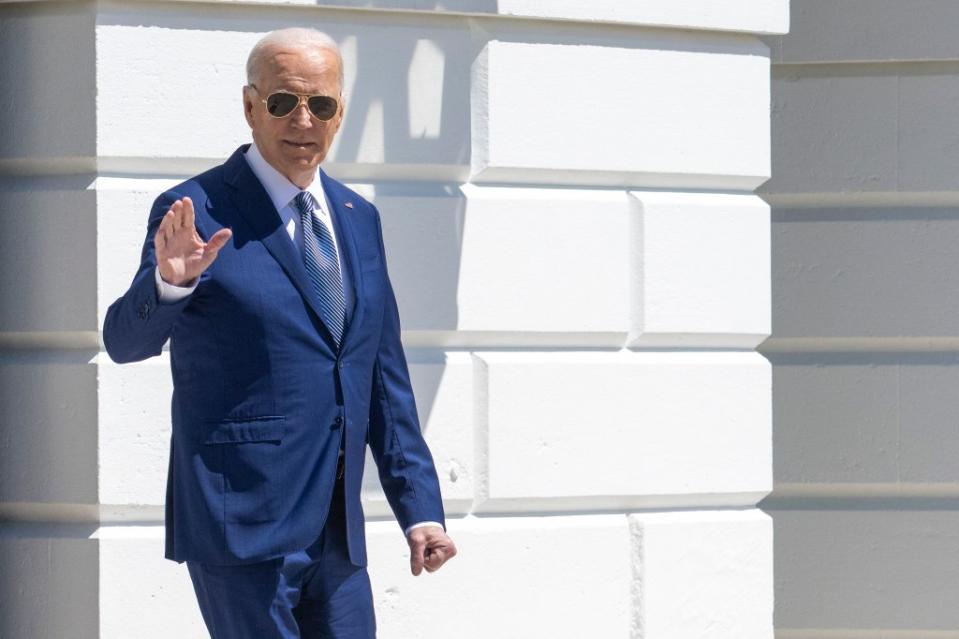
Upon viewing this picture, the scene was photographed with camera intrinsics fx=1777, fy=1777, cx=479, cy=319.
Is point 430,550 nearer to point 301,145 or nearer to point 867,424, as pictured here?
point 301,145

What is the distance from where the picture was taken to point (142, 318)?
11.0 feet

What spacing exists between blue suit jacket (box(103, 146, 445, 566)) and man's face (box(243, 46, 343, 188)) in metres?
0.10

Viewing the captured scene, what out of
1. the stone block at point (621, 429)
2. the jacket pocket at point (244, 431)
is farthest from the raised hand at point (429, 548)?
the stone block at point (621, 429)

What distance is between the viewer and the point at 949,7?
249 inches

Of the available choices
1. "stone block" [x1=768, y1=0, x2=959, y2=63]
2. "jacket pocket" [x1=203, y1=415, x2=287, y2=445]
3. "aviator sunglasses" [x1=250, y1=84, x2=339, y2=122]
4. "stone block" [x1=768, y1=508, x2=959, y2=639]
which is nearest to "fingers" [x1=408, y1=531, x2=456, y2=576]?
"jacket pocket" [x1=203, y1=415, x2=287, y2=445]

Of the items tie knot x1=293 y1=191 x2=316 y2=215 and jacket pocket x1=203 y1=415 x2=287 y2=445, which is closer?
jacket pocket x1=203 y1=415 x2=287 y2=445

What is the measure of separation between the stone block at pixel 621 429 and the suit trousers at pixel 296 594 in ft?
4.46

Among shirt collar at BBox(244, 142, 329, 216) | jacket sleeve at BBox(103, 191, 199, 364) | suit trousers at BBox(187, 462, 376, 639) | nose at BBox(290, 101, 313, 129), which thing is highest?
nose at BBox(290, 101, 313, 129)

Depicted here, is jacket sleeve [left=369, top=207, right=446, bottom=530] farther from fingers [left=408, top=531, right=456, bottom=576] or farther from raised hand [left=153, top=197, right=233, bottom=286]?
raised hand [left=153, top=197, right=233, bottom=286]

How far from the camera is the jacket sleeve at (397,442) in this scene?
12.4 feet

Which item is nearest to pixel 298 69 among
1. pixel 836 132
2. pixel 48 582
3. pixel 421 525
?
pixel 421 525

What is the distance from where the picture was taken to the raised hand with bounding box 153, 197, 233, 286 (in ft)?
10.8

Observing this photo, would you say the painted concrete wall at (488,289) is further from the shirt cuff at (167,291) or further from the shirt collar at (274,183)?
the shirt cuff at (167,291)

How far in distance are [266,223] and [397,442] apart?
1.80ft
